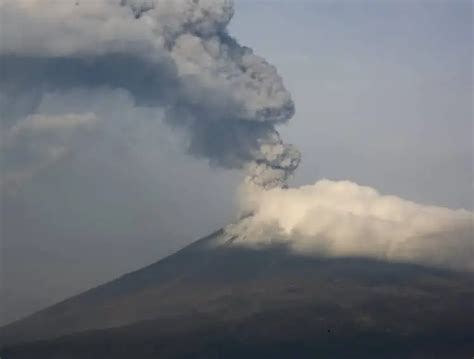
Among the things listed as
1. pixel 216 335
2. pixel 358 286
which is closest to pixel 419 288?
pixel 358 286

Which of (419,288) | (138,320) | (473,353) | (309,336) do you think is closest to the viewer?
(473,353)

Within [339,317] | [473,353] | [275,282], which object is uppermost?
[275,282]

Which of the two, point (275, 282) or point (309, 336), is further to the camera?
point (275, 282)

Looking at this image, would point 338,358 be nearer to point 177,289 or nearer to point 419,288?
point 419,288

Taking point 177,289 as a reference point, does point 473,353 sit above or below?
below

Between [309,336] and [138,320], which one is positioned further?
[138,320]

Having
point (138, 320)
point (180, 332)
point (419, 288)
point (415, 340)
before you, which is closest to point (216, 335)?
point (180, 332)

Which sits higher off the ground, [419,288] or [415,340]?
[419,288]

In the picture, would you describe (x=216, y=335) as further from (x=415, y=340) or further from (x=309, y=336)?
(x=415, y=340)

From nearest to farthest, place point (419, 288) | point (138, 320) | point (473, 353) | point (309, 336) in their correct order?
point (473, 353) < point (309, 336) < point (138, 320) < point (419, 288)
